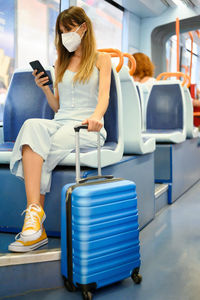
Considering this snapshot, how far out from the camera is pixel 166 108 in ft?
13.6

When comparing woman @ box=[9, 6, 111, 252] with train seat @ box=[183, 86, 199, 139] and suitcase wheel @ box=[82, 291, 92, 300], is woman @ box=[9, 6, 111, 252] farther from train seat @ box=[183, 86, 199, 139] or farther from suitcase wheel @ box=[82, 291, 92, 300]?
train seat @ box=[183, 86, 199, 139]

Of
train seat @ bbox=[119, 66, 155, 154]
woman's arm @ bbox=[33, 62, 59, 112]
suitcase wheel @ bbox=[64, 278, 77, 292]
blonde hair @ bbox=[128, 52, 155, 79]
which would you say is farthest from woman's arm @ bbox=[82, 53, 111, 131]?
blonde hair @ bbox=[128, 52, 155, 79]

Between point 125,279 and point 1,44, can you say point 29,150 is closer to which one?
point 125,279

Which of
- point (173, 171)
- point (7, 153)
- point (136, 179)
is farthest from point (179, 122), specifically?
point (7, 153)

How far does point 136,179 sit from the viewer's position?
2.49 metres

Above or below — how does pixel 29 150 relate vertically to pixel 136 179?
above

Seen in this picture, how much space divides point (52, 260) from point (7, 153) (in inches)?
26.2

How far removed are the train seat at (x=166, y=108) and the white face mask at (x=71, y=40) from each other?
84.4 inches

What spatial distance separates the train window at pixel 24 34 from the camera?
3.84 m

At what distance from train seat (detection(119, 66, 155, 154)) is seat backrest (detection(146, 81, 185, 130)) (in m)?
1.62

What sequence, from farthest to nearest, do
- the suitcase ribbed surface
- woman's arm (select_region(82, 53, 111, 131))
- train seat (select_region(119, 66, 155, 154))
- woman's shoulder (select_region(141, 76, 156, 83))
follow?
woman's shoulder (select_region(141, 76, 156, 83)) → train seat (select_region(119, 66, 155, 154)) → woman's arm (select_region(82, 53, 111, 131)) → the suitcase ribbed surface

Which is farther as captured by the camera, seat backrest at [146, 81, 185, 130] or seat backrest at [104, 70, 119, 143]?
seat backrest at [146, 81, 185, 130]

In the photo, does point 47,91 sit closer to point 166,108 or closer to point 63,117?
point 63,117

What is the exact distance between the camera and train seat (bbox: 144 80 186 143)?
13.3 ft
